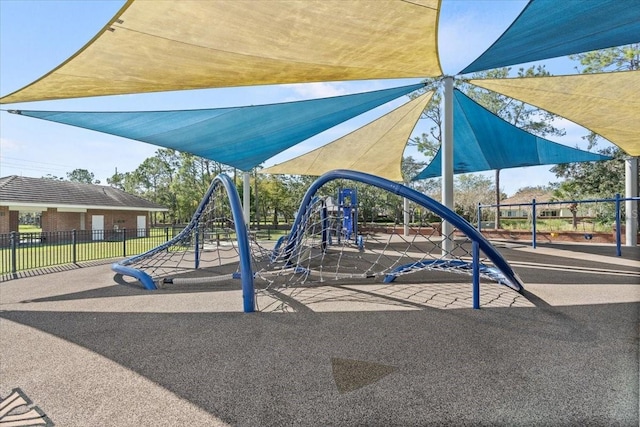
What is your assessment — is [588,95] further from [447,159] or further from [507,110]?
[507,110]

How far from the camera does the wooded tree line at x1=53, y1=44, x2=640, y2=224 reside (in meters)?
16.3

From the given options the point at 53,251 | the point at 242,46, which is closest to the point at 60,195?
the point at 53,251

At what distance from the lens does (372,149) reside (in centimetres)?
1112

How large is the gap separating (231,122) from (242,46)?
2998 millimetres

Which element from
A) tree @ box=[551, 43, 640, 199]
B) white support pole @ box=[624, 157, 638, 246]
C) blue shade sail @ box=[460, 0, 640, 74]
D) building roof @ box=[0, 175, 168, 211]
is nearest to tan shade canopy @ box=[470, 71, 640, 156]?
blue shade sail @ box=[460, 0, 640, 74]

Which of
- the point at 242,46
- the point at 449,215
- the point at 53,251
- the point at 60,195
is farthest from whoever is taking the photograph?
the point at 60,195

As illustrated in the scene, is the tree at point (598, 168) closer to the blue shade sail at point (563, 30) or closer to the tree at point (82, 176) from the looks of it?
the blue shade sail at point (563, 30)

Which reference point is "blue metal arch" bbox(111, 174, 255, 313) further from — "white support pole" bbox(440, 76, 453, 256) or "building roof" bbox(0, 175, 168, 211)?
"building roof" bbox(0, 175, 168, 211)

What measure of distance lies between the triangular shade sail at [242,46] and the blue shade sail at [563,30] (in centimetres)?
107

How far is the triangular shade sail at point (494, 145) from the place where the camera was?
8.93 m

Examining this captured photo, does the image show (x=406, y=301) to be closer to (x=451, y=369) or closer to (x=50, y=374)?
(x=451, y=369)

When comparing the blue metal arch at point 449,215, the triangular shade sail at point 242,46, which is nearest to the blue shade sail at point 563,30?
the triangular shade sail at point 242,46

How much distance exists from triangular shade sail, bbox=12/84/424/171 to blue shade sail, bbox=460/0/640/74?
7.06ft

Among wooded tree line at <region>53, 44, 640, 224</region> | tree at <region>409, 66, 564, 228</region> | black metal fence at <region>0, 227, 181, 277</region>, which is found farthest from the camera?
tree at <region>409, 66, 564, 228</region>
